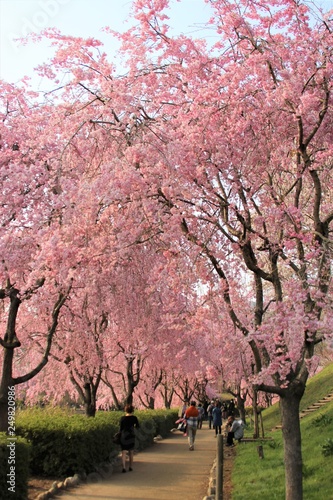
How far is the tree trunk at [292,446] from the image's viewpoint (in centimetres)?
684

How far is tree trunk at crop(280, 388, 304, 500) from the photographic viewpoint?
6.84 m

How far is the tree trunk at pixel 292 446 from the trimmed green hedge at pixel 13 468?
3.83m

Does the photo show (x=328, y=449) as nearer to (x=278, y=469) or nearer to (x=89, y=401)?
(x=278, y=469)

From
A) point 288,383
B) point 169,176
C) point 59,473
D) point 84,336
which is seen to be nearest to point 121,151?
point 169,176

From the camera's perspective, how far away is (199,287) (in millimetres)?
9531

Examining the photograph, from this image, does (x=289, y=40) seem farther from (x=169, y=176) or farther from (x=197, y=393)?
(x=197, y=393)

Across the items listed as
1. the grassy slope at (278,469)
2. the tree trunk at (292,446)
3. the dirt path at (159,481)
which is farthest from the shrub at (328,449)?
the tree trunk at (292,446)

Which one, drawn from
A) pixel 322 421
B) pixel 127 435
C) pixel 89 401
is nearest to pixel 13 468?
pixel 127 435

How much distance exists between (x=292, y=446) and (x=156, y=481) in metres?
4.49

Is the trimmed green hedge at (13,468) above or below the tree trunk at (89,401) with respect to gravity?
below

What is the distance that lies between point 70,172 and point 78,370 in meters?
8.10

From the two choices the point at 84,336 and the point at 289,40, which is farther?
the point at 84,336

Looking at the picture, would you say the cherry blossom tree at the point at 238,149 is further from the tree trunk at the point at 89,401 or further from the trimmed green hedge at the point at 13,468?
the tree trunk at the point at 89,401

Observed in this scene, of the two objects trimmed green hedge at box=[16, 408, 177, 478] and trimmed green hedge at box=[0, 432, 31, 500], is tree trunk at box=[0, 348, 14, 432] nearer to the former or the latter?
trimmed green hedge at box=[0, 432, 31, 500]
